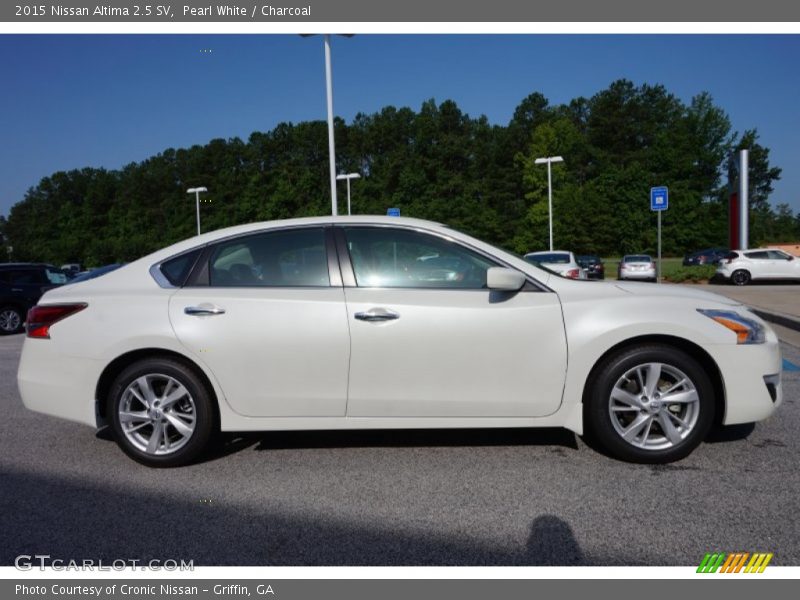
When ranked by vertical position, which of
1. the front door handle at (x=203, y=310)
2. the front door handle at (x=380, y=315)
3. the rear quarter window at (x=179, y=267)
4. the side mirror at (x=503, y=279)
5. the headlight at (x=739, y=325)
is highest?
the rear quarter window at (x=179, y=267)

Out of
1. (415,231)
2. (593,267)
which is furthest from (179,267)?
(593,267)

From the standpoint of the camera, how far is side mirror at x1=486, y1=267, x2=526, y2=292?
A: 13.4 ft

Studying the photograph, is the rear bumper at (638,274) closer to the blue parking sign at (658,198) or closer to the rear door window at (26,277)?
the blue parking sign at (658,198)

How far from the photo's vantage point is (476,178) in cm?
7081

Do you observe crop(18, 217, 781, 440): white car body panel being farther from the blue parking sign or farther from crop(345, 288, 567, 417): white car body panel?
the blue parking sign

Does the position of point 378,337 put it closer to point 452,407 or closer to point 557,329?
point 452,407

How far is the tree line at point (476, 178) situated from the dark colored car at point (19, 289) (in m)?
49.7

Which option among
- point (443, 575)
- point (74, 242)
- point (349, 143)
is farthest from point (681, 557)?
point (74, 242)

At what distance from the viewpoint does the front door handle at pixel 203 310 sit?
4.27 metres

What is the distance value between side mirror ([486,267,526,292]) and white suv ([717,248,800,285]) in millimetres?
24538

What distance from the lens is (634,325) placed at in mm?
4121

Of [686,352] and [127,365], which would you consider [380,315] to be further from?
[686,352]

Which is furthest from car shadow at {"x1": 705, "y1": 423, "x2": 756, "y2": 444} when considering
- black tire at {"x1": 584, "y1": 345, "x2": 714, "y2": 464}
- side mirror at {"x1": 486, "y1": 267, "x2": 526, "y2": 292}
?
side mirror at {"x1": 486, "y1": 267, "x2": 526, "y2": 292}

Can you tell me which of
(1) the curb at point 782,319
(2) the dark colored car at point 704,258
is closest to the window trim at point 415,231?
(1) the curb at point 782,319
